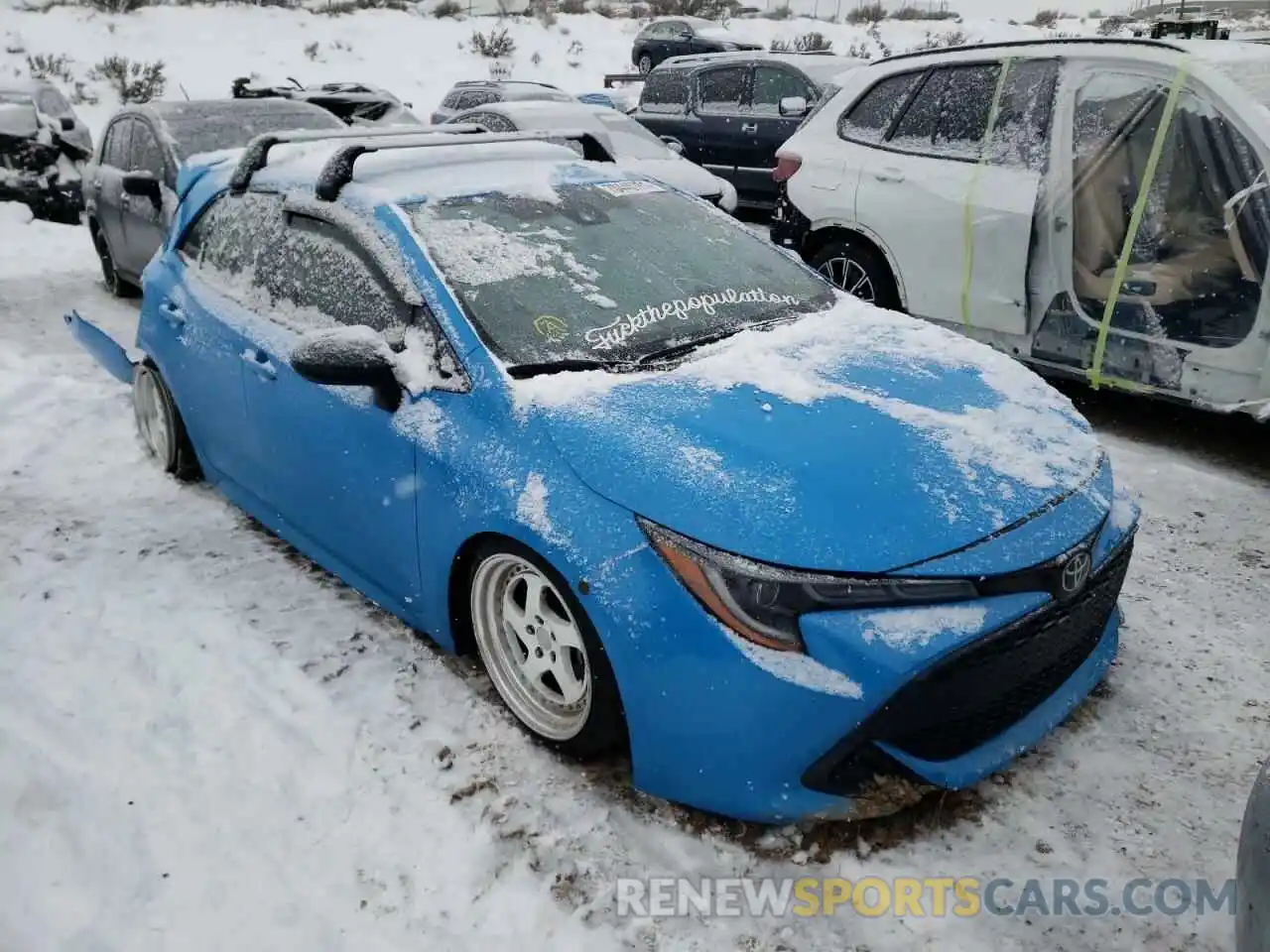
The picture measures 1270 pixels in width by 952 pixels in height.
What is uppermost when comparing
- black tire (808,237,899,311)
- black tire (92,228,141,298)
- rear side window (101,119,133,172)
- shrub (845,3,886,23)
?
shrub (845,3,886,23)

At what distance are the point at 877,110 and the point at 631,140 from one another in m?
4.07

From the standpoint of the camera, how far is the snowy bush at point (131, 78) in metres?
19.5

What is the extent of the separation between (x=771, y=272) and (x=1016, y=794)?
1955 millimetres

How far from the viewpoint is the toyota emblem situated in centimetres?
239

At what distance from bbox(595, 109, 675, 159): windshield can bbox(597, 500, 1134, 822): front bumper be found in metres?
7.47

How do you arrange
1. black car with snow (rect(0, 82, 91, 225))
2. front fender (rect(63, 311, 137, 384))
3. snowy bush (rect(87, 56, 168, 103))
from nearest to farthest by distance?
front fender (rect(63, 311, 137, 384))
black car with snow (rect(0, 82, 91, 225))
snowy bush (rect(87, 56, 168, 103))

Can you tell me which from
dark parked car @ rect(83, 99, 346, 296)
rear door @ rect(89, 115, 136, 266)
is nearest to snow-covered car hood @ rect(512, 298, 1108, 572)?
dark parked car @ rect(83, 99, 346, 296)

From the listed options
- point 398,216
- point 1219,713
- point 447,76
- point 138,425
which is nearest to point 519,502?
point 398,216

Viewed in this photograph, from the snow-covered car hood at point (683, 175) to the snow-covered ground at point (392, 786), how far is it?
525 centimetres

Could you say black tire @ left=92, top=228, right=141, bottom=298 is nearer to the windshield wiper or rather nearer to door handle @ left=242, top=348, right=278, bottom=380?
door handle @ left=242, top=348, right=278, bottom=380

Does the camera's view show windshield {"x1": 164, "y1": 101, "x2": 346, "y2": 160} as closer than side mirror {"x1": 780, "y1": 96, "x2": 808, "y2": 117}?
Yes

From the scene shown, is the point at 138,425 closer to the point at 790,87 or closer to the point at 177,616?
the point at 177,616

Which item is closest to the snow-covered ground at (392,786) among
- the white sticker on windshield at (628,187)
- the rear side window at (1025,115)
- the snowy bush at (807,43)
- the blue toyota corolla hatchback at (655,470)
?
the blue toyota corolla hatchback at (655,470)

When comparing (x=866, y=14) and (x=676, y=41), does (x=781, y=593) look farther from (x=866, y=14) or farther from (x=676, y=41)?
(x=866, y=14)
